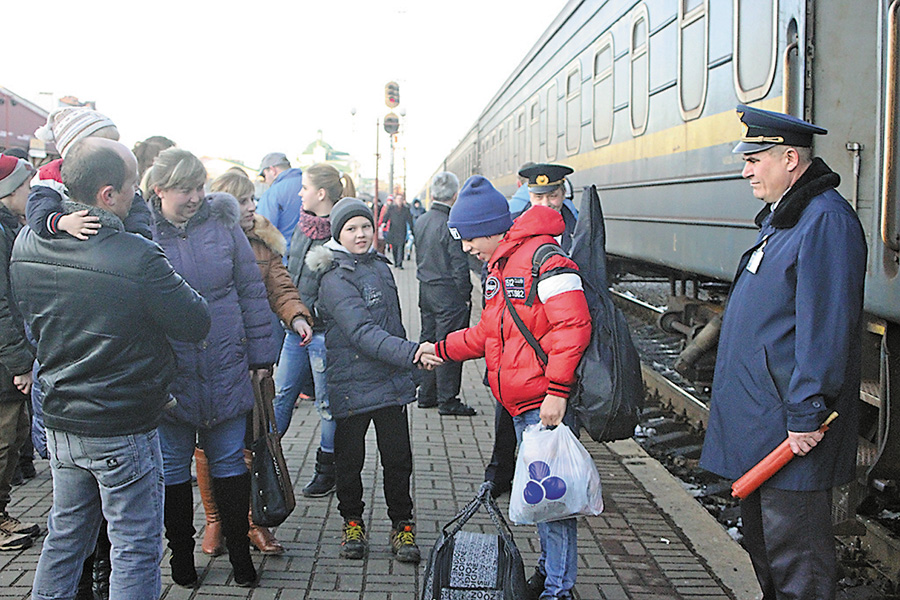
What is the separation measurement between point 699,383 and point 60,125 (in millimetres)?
4715

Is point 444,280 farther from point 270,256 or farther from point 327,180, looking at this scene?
point 270,256

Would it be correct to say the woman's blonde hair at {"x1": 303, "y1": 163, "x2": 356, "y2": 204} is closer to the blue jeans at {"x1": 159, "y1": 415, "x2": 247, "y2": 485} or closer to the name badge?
the blue jeans at {"x1": 159, "y1": 415, "x2": 247, "y2": 485}

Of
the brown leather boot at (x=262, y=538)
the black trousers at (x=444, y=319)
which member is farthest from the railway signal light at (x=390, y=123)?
the brown leather boot at (x=262, y=538)

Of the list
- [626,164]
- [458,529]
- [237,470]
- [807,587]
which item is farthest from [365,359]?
[626,164]

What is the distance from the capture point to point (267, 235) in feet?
15.5

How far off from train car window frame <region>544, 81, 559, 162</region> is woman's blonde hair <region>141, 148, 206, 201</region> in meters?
8.19

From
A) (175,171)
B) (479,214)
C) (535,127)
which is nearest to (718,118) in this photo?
(479,214)

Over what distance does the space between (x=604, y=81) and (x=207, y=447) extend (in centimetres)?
625

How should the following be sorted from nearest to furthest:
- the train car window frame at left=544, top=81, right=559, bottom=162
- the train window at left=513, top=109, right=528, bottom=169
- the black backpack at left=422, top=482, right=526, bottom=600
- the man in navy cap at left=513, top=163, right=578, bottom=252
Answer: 1. the black backpack at left=422, top=482, right=526, bottom=600
2. the man in navy cap at left=513, top=163, right=578, bottom=252
3. the train car window frame at left=544, top=81, right=559, bottom=162
4. the train window at left=513, top=109, right=528, bottom=169

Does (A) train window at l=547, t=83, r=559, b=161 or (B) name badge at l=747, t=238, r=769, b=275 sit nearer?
(B) name badge at l=747, t=238, r=769, b=275

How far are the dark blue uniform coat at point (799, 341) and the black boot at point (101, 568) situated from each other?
7.97ft

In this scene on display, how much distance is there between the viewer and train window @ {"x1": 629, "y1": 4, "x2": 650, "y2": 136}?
7.57 metres

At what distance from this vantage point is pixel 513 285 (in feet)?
11.8

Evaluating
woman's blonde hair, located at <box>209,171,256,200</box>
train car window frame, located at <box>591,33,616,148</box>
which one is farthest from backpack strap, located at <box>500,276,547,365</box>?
train car window frame, located at <box>591,33,616,148</box>
